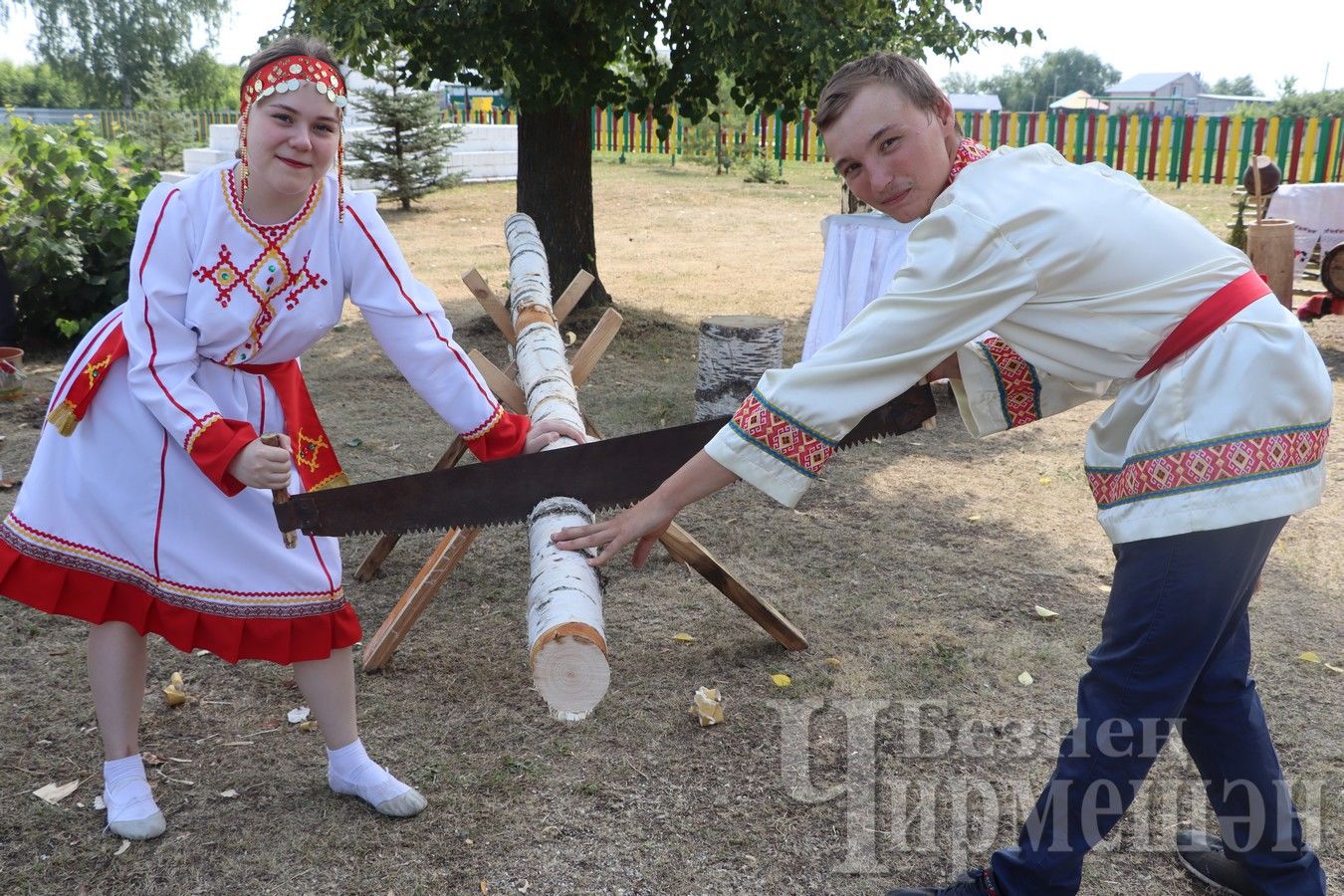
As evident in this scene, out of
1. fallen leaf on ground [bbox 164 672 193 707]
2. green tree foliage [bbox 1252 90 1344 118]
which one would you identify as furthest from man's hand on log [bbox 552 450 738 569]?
green tree foliage [bbox 1252 90 1344 118]

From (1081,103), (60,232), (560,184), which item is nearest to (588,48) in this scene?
(560,184)

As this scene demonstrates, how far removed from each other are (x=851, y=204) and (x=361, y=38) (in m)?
4.69

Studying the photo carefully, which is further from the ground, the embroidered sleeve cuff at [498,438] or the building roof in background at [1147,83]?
the building roof in background at [1147,83]

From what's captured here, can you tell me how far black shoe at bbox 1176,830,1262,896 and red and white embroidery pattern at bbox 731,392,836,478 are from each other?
1.64m

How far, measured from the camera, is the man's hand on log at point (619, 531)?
2.21 metres

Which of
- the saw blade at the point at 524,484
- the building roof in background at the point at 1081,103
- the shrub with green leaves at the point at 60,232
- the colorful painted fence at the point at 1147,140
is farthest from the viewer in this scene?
the building roof in background at the point at 1081,103

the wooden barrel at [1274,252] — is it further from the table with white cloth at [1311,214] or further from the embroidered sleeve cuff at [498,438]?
the embroidered sleeve cuff at [498,438]

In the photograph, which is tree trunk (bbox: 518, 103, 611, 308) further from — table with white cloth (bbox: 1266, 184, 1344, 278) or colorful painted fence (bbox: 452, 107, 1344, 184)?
colorful painted fence (bbox: 452, 107, 1344, 184)

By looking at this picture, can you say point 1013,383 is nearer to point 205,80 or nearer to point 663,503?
point 663,503

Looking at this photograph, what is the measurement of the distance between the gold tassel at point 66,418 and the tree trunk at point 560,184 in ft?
20.0

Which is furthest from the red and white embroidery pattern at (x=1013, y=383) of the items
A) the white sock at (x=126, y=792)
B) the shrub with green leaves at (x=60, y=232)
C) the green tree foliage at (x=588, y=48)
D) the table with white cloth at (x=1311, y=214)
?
the table with white cloth at (x=1311, y=214)

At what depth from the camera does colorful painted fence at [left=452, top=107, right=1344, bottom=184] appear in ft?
65.6

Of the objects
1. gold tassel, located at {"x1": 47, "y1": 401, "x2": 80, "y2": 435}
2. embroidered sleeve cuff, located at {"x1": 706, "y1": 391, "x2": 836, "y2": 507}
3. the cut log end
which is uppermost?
embroidered sleeve cuff, located at {"x1": 706, "y1": 391, "x2": 836, "y2": 507}

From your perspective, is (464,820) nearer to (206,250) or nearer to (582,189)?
(206,250)
